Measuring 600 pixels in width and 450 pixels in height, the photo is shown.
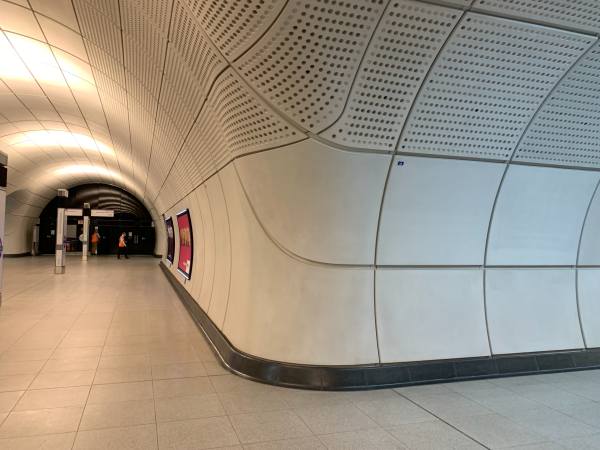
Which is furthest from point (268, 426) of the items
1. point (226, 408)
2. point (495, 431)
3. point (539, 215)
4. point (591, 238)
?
point (591, 238)

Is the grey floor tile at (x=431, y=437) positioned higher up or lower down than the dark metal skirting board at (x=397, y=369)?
lower down

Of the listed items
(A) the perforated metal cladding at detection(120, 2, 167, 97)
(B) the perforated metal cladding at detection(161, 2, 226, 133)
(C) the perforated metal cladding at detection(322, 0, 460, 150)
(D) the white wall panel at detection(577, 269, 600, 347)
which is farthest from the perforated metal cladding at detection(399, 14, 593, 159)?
(A) the perforated metal cladding at detection(120, 2, 167, 97)

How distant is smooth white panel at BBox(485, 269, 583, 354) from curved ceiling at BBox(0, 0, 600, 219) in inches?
54.8

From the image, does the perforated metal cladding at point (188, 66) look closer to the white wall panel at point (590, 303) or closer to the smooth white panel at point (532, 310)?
the smooth white panel at point (532, 310)

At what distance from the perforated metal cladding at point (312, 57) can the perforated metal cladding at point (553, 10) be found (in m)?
0.94

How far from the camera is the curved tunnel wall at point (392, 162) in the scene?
3443mm

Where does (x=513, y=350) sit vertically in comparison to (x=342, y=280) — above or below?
below

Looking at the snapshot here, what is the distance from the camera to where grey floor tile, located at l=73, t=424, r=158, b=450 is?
9.80ft

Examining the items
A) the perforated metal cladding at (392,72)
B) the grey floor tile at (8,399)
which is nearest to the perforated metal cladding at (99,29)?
the perforated metal cladding at (392,72)

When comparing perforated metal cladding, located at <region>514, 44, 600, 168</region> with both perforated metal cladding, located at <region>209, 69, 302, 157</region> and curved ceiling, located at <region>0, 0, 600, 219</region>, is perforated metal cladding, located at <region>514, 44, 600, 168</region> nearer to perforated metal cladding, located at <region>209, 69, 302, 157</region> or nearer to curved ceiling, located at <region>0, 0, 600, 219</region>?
curved ceiling, located at <region>0, 0, 600, 219</region>

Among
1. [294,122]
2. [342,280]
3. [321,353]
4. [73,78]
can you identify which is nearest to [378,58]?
[294,122]

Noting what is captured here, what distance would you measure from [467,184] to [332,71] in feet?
6.93

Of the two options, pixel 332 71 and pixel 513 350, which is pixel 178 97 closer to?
pixel 332 71

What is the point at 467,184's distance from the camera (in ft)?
15.4
